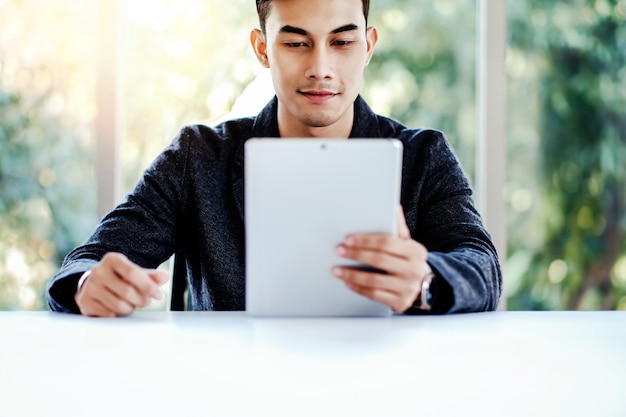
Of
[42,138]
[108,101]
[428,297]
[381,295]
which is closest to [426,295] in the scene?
[428,297]

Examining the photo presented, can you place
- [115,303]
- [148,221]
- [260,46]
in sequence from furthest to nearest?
[260,46] → [148,221] → [115,303]

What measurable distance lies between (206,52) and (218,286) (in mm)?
1733

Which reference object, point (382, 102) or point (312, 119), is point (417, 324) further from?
point (382, 102)

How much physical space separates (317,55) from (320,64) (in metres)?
0.02

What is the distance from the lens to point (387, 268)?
107 cm

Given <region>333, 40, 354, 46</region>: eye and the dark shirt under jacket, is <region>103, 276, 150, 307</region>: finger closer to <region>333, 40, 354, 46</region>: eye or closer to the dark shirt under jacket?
the dark shirt under jacket

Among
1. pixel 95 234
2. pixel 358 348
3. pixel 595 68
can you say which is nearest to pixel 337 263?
pixel 358 348

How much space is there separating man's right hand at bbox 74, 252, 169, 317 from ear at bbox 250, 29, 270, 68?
30.9 inches

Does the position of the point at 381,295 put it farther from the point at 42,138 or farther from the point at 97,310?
the point at 42,138

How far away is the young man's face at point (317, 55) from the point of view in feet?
5.38

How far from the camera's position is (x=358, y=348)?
832 mm

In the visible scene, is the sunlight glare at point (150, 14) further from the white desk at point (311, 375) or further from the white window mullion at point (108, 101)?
the white desk at point (311, 375)

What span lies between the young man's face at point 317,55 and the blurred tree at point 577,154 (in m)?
2.24

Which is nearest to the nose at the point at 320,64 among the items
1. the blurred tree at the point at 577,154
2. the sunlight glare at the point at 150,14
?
the sunlight glare at the point at 150,14
